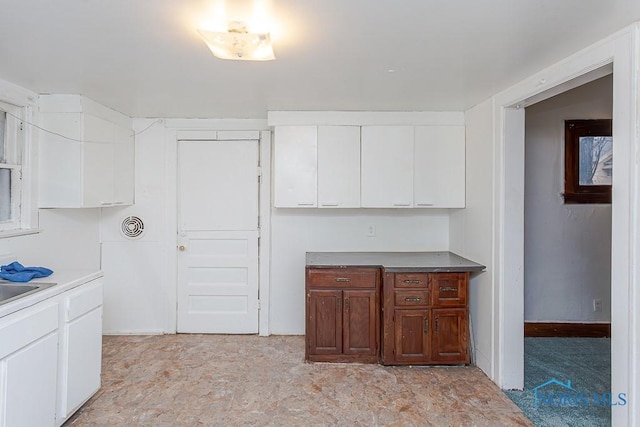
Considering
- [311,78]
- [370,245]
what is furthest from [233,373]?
[311,78]

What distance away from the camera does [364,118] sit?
3.56m

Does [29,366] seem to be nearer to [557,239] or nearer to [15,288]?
[15,288]

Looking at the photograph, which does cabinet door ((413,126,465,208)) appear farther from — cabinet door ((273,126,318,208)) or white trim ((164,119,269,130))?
white trim ((164,119,269,130))

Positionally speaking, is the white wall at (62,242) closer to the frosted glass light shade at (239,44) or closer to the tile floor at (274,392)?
the tile floor at (274,392)

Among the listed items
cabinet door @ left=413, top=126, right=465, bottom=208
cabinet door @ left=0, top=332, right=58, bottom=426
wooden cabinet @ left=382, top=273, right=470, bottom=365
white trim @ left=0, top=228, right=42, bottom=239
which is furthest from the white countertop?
cabinet door @ left=413, top=126, right=465, bottom=208

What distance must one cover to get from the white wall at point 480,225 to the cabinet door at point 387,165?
1.70 feet

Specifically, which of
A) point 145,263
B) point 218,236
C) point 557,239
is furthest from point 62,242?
point 557,239

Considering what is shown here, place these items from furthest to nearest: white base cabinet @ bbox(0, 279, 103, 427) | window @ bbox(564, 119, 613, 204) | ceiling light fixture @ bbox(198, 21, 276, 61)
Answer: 1. window @ bbox(564, 119, 613, 204)
2. white base cabinet @ bbox(0, 279, 103, 427)
3. ceiling light fixture @ bbox(198, 21, 276, 61)

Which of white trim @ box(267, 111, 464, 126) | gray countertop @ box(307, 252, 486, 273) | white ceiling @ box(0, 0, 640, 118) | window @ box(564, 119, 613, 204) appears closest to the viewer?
white ceiling @ box(0, 0, 640, 118)

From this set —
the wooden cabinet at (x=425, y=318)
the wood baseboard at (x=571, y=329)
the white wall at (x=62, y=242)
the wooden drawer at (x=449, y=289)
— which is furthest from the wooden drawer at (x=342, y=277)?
the white wall at (x=62, y=242)

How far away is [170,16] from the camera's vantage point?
5.57 feet

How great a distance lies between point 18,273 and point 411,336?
2.80 metres

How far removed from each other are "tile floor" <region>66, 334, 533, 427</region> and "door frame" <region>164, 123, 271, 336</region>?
0.51 metres

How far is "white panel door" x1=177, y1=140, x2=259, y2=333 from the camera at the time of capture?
3967 mm
